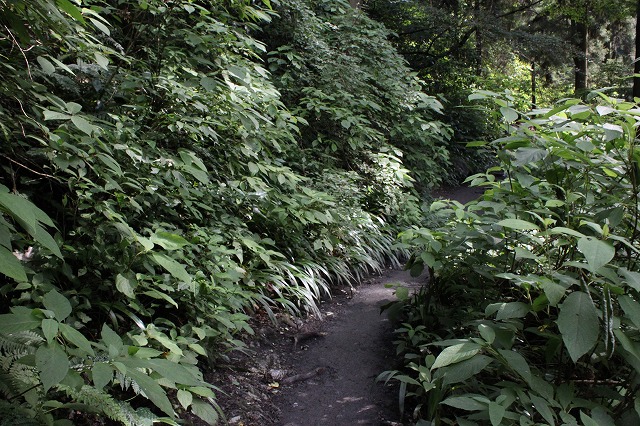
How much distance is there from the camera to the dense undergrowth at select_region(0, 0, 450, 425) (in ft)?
6.26

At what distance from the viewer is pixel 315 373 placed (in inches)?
153

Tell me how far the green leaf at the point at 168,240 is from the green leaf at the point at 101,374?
121cm

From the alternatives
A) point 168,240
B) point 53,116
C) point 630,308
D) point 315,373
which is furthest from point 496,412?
point 53,116

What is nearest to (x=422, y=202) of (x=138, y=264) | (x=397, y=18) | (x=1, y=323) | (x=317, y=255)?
(x=317, y=255)

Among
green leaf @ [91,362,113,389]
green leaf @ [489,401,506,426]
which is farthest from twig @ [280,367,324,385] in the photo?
green leaf @ [91,362,113,389]

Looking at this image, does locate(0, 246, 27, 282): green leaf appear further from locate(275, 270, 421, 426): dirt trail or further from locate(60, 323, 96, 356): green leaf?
locate(275, 270, 421, 426): dirt trail

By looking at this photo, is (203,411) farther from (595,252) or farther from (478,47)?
(478,47)

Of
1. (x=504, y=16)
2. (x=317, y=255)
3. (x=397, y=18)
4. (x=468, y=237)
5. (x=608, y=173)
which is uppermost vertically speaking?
(x=504, y=16)

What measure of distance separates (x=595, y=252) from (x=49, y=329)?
2.05 meters

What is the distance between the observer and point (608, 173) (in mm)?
2682

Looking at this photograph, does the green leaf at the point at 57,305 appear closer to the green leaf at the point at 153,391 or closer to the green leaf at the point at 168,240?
the green leaf at the point at 153,391

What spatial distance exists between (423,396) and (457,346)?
126 cm

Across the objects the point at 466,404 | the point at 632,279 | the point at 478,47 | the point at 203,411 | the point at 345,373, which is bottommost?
the point at 345,373

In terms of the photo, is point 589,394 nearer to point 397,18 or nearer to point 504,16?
point 397,18
